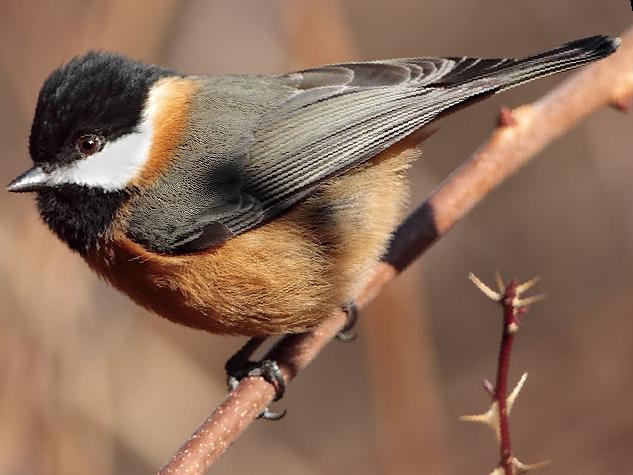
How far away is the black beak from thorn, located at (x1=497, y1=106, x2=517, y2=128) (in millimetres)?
1655

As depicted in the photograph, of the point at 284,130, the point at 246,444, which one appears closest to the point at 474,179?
the point at 284,130

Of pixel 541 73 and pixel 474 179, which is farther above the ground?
pixel 541 73

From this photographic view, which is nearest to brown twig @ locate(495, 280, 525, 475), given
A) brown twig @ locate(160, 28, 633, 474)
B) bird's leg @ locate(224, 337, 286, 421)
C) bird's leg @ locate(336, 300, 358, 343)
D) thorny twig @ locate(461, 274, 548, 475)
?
thorny twig @ locate(461, 274, 548, 475)

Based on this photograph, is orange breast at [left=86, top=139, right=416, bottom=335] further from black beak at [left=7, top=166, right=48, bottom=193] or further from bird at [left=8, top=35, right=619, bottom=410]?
black beak at [left=7, top=166, right=48, bottom=193]

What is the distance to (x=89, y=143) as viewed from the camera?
3.45m

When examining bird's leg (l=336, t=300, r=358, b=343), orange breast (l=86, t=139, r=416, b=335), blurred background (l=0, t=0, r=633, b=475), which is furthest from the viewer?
blurred background (l=0, t=0, r=633, b=475)

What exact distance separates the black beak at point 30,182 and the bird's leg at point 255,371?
39.9 inches

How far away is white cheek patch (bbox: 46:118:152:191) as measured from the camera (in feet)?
11.3

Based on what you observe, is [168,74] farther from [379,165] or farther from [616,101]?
[616,101]

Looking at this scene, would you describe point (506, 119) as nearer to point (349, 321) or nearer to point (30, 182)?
point (349, 321)

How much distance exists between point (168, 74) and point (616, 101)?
1695 millimetres

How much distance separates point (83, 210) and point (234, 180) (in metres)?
0.56

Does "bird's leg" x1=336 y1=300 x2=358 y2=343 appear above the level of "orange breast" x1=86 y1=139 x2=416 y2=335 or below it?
below

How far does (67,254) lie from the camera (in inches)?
180
